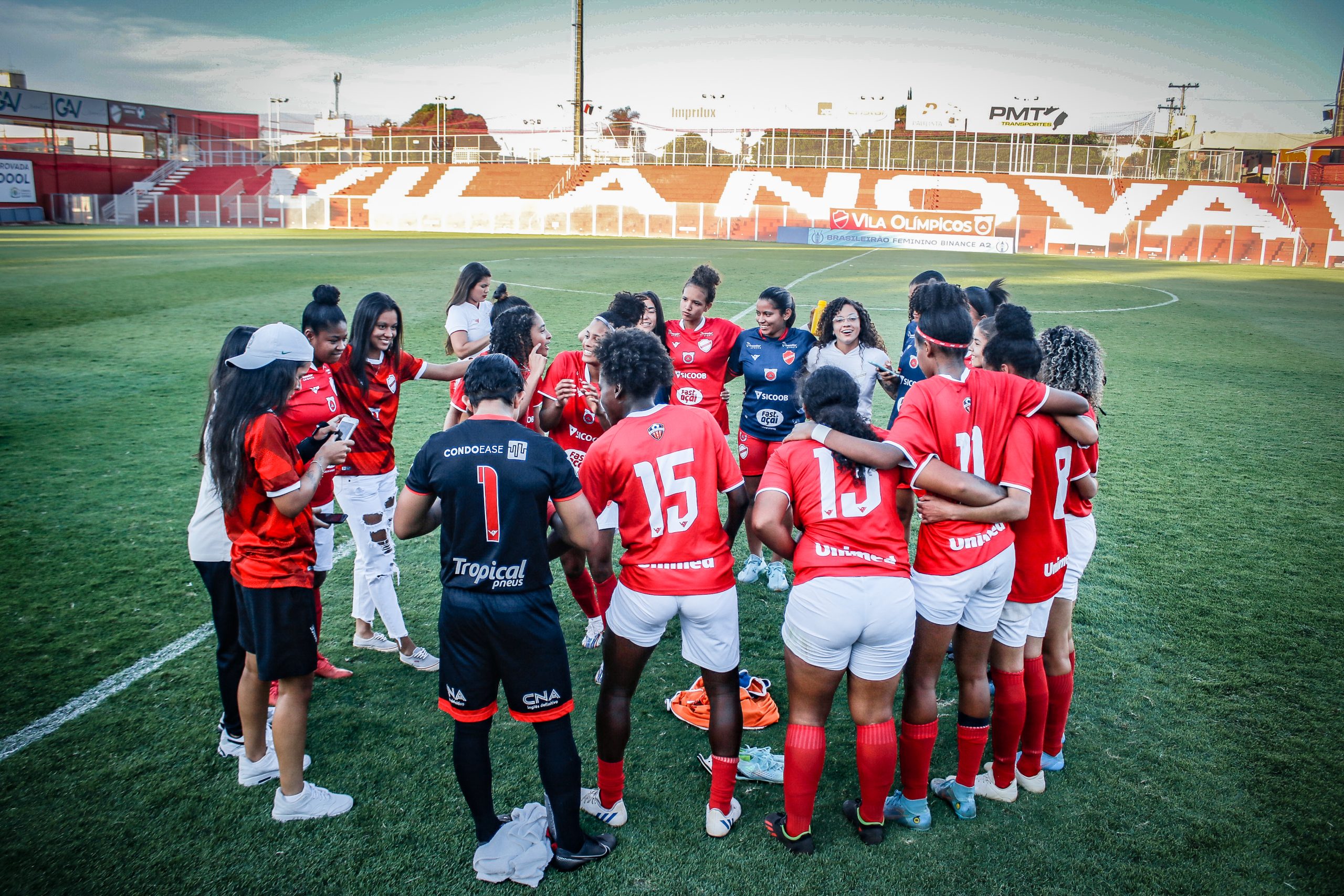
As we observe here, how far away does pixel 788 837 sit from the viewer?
12.0 feet

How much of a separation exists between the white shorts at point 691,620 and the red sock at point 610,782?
0.61 m

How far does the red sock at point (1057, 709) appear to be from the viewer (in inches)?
165

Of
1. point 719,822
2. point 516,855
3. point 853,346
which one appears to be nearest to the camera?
point 516,855

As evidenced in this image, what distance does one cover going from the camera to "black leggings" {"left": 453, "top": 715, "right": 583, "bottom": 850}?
348 centimetres

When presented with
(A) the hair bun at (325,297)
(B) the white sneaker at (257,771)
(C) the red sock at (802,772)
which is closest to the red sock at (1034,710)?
(C) the red sock at (802,772)

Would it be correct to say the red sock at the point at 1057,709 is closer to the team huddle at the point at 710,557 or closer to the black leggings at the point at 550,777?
the team huddle at the point at 710,557

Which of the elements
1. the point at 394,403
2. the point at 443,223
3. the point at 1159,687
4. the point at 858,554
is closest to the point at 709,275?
the point at 394,403

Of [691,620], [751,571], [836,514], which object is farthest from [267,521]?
[751,571]

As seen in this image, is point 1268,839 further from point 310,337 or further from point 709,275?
point 310,337

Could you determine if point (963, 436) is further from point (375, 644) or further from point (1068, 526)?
point (375, 644)

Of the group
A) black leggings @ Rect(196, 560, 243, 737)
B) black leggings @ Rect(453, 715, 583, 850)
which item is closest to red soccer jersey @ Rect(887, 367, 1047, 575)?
black leggings @ Rect(453, 715, 583, 850)

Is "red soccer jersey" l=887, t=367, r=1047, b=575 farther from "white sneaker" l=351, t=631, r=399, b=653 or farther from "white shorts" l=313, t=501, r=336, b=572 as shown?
"white sneaker" l=351, t=631, r=399, b=653

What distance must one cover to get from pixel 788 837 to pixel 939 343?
93.2 inches

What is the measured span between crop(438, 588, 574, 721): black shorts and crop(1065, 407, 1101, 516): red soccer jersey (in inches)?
102
